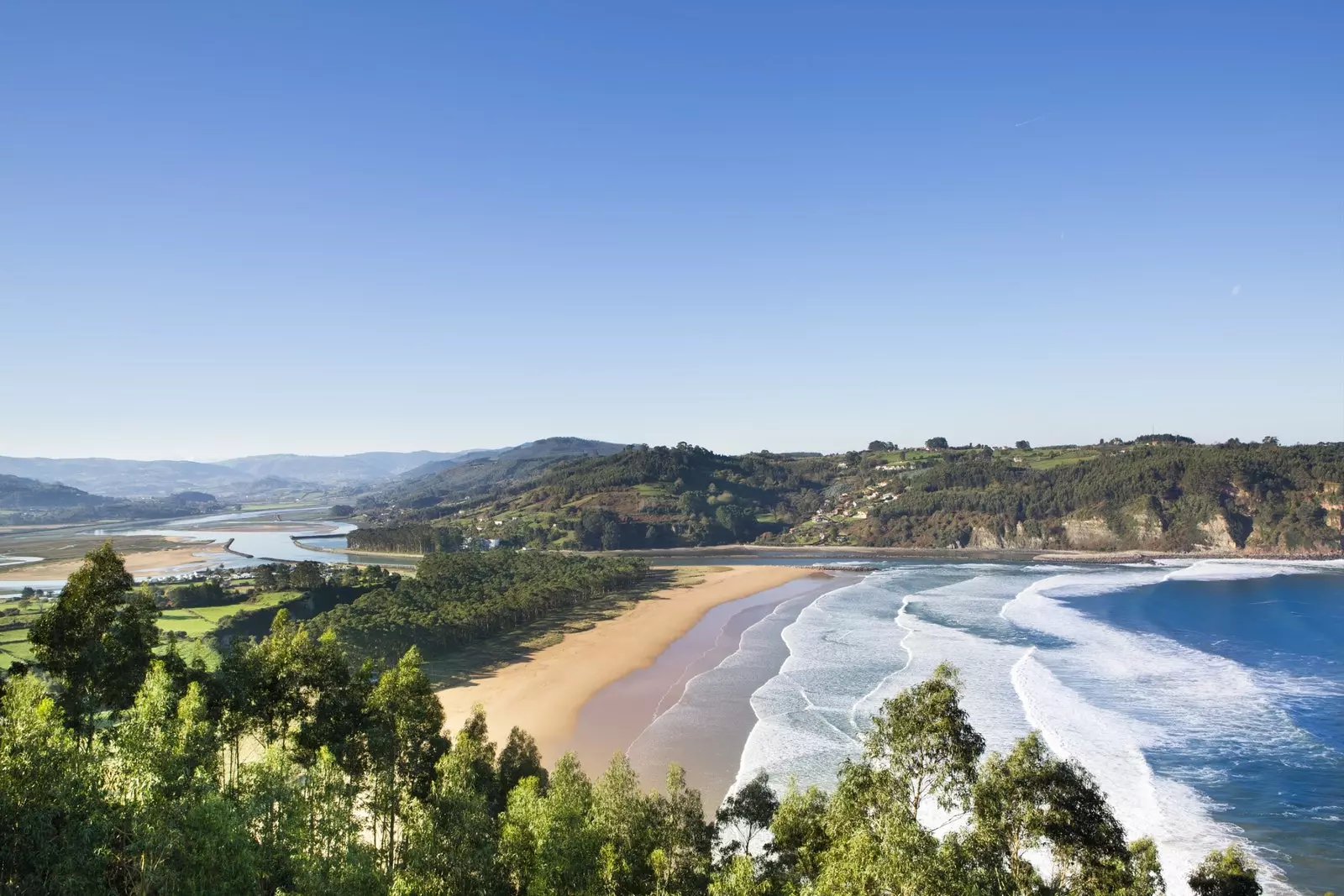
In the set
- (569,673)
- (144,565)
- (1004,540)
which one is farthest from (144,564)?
(1004,540)

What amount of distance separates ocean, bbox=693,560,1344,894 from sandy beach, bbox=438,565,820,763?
664cm

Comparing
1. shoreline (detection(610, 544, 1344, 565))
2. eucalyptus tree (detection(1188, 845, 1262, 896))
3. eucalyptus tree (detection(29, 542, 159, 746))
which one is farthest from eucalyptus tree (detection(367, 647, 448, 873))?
shoreline (detection(610, 544, 1344, 565))

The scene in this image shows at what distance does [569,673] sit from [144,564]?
124m

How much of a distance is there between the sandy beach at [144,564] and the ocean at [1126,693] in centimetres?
11384

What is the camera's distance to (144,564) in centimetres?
14100

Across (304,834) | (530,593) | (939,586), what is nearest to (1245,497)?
(939,586)

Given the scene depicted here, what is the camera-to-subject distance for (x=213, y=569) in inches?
4894

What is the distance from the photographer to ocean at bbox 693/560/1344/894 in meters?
33.0

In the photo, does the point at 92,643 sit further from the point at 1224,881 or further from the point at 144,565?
the point at 144,565

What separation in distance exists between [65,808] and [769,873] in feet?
52.5

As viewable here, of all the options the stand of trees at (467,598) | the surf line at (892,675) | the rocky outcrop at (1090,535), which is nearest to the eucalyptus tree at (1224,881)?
the surf line at (892,675)

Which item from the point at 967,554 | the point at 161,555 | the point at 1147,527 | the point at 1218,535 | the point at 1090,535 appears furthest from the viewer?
the point at 161,555

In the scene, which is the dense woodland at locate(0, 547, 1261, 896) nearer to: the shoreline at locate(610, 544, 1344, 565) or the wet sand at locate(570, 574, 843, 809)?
the wet sand at locate(570, 574, 843, 809)

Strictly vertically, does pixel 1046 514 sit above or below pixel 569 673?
above
